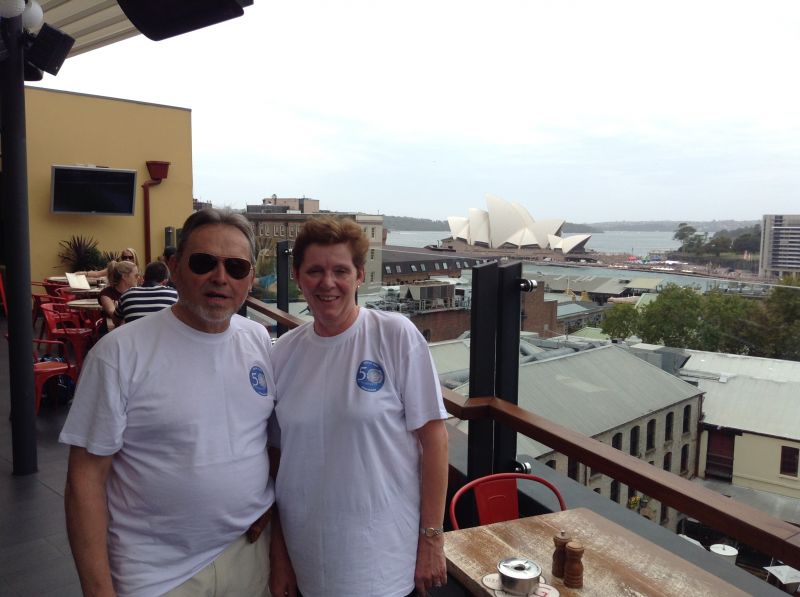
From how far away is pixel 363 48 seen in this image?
30.8 feet

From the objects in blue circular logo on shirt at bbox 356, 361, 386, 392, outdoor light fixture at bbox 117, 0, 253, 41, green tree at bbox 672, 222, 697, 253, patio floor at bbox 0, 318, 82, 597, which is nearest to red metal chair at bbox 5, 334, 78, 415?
patio floor at bbox 0, 318, 82, 597

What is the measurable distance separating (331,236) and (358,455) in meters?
0.47

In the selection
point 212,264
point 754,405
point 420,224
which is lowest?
point 754,405

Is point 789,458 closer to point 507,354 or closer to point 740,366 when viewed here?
point 740,366

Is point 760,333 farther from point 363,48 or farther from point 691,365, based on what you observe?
point 363,48

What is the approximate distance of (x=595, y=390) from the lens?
3.05m

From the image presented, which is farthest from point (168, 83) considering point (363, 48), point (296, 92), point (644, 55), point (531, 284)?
point (531, 284)

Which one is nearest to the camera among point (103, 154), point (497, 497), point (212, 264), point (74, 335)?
point (212, 264)

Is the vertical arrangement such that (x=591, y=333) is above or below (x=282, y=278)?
below

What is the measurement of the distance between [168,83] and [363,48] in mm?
7023

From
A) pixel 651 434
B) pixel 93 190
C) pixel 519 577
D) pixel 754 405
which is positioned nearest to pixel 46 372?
pixel 651 434

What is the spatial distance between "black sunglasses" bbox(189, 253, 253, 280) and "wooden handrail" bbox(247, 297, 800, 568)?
3.93 ft

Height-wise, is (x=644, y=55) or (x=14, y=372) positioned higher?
(x=644, y=55)

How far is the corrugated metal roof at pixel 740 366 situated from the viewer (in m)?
2.82
